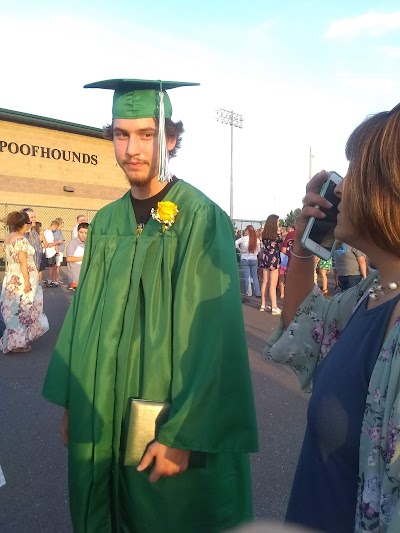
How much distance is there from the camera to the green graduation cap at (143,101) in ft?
6.90

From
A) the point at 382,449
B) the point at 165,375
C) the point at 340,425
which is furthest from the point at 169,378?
the point at 382,449

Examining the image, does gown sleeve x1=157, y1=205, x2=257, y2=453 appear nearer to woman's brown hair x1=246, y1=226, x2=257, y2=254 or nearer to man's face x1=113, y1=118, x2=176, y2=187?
man's face x1=113, y1=118, x2=176, y2=187

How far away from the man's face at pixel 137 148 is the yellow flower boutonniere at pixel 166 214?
0.57 feet

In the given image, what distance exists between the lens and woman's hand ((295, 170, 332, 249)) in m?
1.56

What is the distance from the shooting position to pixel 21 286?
693 cm

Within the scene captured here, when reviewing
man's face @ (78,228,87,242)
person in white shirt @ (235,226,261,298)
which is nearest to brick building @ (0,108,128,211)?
person in white shirt @ (235,226,261,298)

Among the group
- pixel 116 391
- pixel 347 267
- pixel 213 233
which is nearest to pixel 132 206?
pixel 213 233

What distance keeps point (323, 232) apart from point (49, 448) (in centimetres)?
298

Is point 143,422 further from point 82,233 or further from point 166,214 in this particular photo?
point 82,233

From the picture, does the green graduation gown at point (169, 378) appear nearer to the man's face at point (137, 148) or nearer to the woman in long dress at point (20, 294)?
the man's face at point (137, 148)

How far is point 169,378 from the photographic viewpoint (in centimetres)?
182

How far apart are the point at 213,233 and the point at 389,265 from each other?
77 cm

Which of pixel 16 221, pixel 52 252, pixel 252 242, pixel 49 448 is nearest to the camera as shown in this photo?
pixel 49 448

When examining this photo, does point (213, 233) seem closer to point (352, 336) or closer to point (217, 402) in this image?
point (217, 402)
